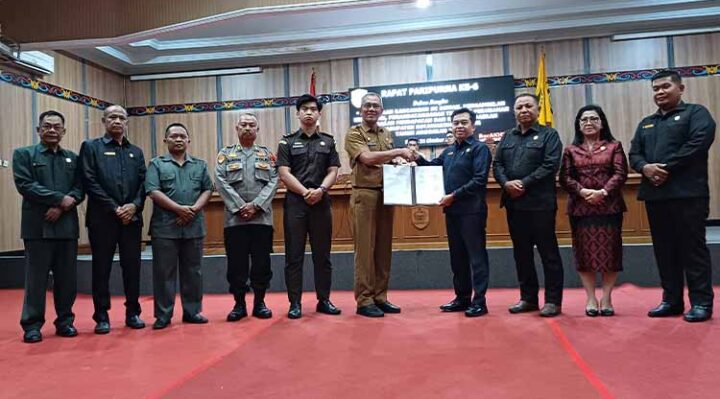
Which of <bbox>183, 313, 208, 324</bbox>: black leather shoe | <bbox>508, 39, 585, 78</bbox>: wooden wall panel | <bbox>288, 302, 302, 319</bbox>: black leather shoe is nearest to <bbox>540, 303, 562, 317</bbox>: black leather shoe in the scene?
<bbox>288, 302, 302, 319</bbox>: black leather shoe

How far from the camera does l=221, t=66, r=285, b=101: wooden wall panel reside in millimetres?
8914

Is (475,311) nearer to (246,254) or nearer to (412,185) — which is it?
(412,185)

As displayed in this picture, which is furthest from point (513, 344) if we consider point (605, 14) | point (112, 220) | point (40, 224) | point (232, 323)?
point (605, 14)

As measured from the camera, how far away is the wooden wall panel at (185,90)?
904 cm

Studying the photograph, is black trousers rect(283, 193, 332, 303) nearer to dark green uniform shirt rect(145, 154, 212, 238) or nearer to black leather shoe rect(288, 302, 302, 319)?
black leather shoe rect(288, 302, 302, 319)

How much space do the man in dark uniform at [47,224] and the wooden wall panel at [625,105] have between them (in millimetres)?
7169

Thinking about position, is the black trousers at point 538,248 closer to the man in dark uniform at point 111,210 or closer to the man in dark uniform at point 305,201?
the man in dark uniform at point 305,201

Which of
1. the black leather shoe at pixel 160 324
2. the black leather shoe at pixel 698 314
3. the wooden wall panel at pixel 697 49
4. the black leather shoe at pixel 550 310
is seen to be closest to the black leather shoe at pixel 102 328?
the black leather shoe at pixel 160 324

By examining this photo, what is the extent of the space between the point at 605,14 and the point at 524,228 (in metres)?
5.24

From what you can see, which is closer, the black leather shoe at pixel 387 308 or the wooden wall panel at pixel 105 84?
the black leather shoe at pixel 387 308

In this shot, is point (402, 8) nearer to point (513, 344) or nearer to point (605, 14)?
point (605, 14)

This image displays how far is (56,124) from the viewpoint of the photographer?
3.35 m

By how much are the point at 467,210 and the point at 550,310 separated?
822mm

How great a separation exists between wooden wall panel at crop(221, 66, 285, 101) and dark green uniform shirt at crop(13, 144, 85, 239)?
5.72m
